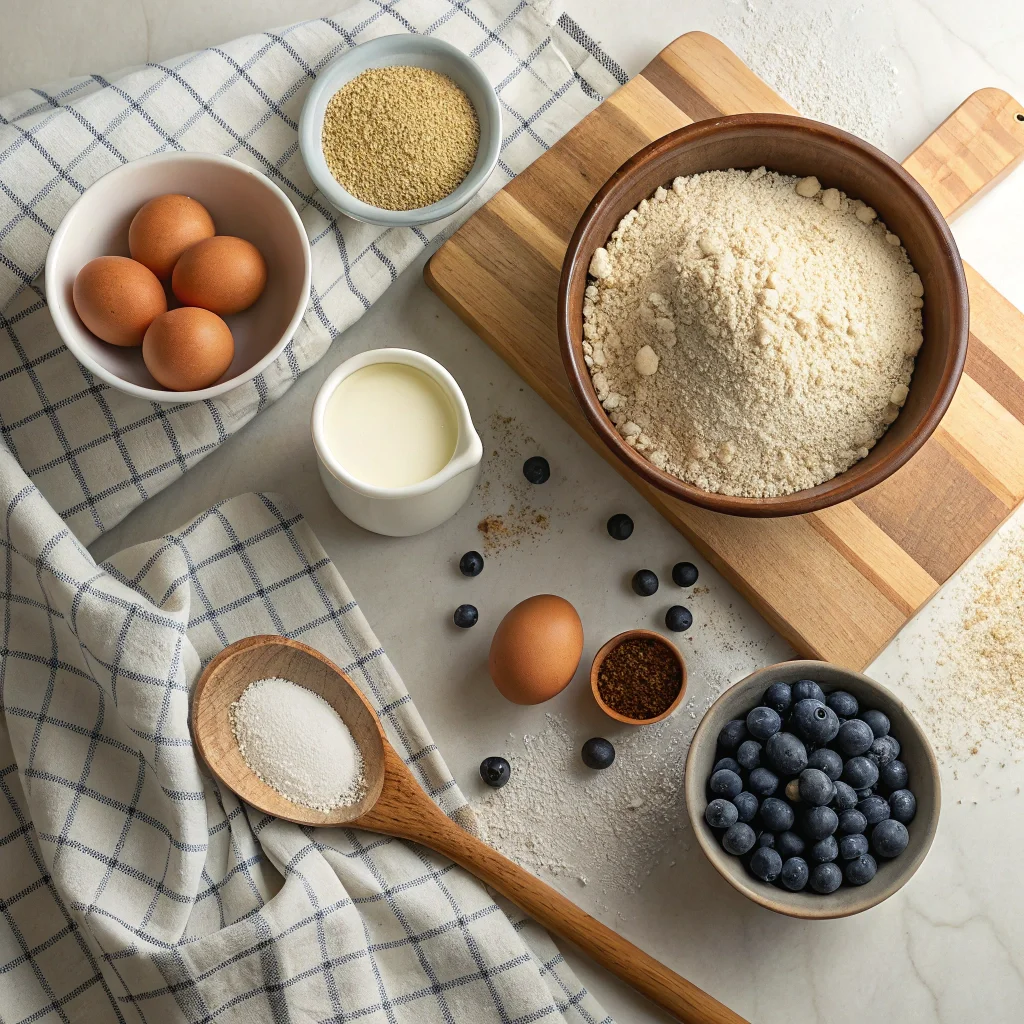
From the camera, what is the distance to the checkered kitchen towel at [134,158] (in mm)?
1441

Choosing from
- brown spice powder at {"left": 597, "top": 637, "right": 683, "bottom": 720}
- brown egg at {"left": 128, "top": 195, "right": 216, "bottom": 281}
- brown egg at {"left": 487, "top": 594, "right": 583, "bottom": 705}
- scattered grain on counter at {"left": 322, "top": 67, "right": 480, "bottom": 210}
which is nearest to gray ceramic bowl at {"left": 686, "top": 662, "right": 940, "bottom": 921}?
brown spice powder at {"left": 597, "top": 637, "right": 683, "bottom": 720}

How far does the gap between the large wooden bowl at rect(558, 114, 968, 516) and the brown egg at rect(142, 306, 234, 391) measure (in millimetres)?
465

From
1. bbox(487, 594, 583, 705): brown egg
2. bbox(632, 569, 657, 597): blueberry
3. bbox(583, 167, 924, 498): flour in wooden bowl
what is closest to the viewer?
bbox(583, 167, 924, 498): flour in wooden bowl

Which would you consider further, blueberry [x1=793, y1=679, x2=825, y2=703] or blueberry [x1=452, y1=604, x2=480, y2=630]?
blueberry [x1=452, y1=604, x2=480, y2=630]

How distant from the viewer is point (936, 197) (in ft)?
4.89

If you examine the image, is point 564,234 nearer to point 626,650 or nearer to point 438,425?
point 438,425

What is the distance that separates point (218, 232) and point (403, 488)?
49 centimetres

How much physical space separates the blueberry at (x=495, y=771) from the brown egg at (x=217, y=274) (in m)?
0.75

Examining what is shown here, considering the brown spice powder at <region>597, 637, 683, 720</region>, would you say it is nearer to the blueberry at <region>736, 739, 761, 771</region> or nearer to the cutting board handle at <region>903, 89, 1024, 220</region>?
the blueberry at <region>736, 739, 761, 771</region>

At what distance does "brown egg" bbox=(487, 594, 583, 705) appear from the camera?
1.39 metres

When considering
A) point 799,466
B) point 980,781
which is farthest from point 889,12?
point 980,781

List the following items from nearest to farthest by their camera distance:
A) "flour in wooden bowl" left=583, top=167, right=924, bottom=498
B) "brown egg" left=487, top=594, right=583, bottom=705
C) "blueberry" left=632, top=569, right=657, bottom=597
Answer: "flour in wooden bowl" left=583, top=167, right=924, bottom=498
"brown egg" left=487, top=594, right=583, bottom=705
"blueberry" left=632, top=569, right=657, bottom=597

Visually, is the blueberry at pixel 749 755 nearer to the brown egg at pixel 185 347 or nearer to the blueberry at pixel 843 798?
the blueberry at pixel 843 798

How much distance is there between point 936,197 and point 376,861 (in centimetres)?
129
